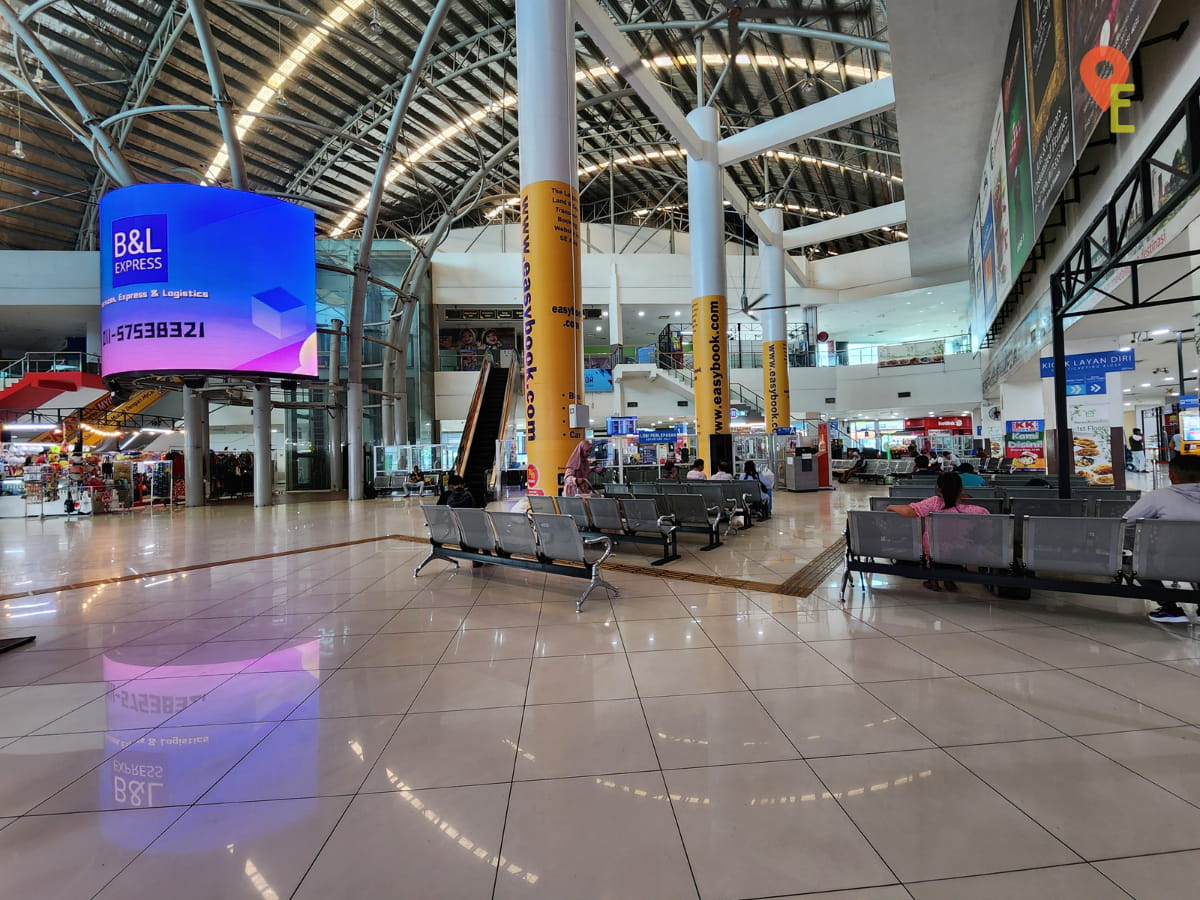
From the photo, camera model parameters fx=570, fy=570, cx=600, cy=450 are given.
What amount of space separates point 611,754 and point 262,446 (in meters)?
20.8

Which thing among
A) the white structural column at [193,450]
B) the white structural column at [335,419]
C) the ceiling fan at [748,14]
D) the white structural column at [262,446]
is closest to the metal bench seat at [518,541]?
the ceiling fan at [748,14]

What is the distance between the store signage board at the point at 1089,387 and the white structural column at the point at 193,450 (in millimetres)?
24733

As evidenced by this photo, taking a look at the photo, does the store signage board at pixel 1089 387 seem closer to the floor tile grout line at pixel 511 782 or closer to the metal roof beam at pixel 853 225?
the floor tile grout line at pixel 511 782

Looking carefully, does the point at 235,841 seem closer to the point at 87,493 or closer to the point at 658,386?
the point at 87,493

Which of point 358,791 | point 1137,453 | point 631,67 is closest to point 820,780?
point 358,791

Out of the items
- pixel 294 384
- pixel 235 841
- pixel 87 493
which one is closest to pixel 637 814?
pixel 235 841

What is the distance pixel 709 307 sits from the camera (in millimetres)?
15383

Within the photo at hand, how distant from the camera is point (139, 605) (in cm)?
588

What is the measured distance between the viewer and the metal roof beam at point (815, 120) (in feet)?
48.3

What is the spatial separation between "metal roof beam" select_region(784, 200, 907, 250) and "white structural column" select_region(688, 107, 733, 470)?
980 centimetres

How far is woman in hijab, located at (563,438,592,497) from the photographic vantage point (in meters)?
8.20

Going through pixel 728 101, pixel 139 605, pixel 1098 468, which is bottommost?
pixel 139 605

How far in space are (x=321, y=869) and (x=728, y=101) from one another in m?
27.7

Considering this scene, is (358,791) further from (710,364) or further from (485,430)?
(485,430)
